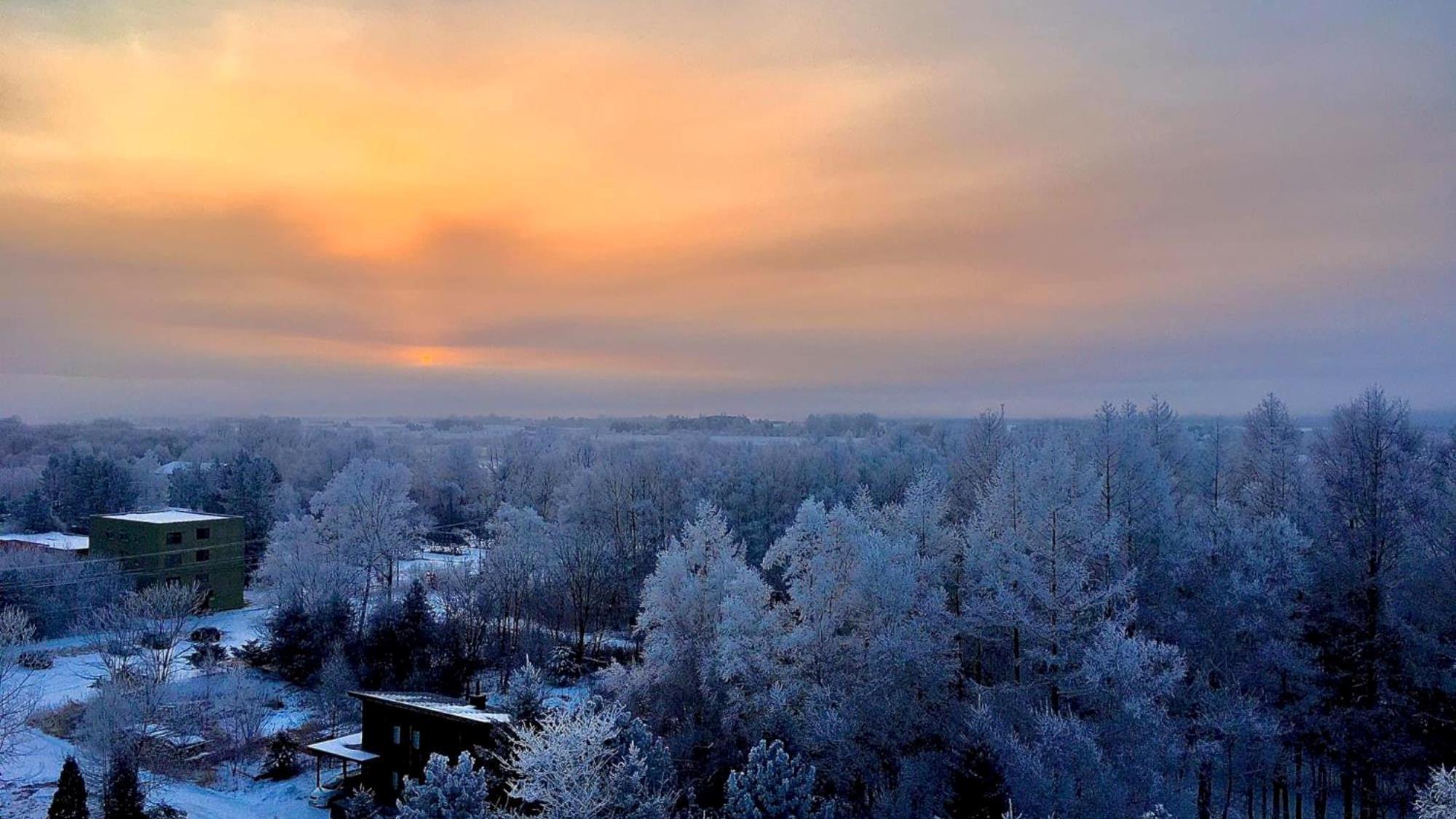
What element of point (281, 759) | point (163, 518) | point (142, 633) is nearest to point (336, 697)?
point (281, 759)

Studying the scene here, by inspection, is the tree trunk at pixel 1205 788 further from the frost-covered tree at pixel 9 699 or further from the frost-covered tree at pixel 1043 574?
the frost-covered tree at pixel 9 699

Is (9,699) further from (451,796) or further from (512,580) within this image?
(512,580)

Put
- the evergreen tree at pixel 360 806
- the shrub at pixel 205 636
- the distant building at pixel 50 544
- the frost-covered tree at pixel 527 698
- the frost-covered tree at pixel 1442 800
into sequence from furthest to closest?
the distant building at pixel 50 544
the shrub at pixel 205 636
the evergreen tree at pixel 360 806
the frost-covered tree at pixel 527 698
the frost-covered tree at pixel 1442 800

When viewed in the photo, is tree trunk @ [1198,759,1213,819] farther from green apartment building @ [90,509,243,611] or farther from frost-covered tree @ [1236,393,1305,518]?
green apartment building @ [90,509,243,611]

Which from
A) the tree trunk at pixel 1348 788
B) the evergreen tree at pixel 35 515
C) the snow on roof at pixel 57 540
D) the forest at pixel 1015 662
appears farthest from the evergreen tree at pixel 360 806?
the evergreen tree at pixel 35 515

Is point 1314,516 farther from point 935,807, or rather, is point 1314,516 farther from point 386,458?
point 386,458

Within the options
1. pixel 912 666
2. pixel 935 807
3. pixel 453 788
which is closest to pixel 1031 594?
pixel 912 666

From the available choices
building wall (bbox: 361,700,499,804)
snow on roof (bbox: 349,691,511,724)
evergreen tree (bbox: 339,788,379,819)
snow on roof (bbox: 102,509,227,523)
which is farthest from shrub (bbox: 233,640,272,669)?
evergreen tree (bbox: 339,788,379,819)
